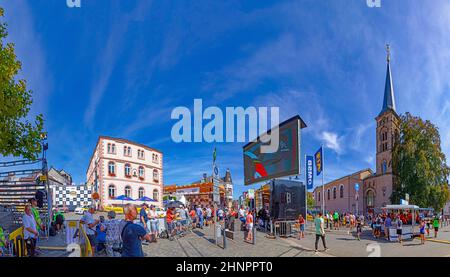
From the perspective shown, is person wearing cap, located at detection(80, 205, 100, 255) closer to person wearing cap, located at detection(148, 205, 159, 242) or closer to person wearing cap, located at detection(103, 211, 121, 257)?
person wearing cap, located at detection(103, 211, 121, 257)

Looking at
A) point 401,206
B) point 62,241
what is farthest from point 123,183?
point 401,206

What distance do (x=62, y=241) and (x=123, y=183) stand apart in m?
1.85

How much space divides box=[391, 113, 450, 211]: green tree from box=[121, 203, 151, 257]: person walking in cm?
309

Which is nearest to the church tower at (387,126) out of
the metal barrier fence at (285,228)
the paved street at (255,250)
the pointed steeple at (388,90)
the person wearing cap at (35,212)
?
the pointed steeple at (388,90)

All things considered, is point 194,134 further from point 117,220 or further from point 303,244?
point 303,244

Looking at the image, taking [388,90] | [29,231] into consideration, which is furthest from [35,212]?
[388,90]

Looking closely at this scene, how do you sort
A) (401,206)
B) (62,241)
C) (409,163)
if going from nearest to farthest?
1. (409,163)
2. (62,241)
3. (401,206)

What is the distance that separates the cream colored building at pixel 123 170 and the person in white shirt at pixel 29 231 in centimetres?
187

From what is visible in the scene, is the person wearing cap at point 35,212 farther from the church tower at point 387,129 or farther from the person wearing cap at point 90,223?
the church tower at point 387,129

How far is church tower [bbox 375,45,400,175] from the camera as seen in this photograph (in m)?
3.00

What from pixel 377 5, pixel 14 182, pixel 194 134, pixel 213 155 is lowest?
pixel 14 182

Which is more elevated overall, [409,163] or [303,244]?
[409,163]

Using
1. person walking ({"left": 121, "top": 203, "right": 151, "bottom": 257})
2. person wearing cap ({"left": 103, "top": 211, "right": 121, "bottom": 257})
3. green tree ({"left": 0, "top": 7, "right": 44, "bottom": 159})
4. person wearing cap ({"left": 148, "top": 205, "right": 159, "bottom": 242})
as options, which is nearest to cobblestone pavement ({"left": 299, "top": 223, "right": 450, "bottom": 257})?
person wearing cap ({"left": 148, "top": 205, "right": 159, "bottom": 242})
